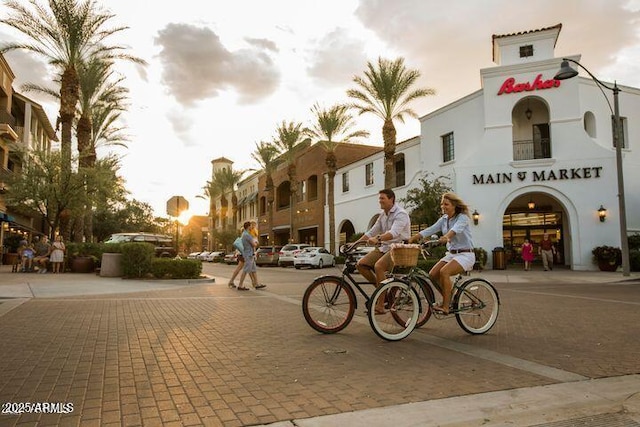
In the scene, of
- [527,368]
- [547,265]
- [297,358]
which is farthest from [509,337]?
[547,265]

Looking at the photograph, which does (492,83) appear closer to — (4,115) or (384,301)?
(384,301)

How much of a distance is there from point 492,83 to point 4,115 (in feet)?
101

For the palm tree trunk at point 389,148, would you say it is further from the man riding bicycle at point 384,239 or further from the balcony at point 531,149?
the man riding bicycle at point 384,239

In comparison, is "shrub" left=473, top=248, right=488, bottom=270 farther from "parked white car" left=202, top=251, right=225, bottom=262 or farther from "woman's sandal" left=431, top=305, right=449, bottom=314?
"parked white car" left=202, top=251, right=225, bottom=262

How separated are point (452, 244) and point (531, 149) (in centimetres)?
2092

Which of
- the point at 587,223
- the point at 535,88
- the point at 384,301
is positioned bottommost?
the point at 384,301

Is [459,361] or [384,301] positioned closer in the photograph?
[459,361]

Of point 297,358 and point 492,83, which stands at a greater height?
point 492,83

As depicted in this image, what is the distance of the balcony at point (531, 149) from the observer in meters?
24.0

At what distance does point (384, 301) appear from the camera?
5.88 metres

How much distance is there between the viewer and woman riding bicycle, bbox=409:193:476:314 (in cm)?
591

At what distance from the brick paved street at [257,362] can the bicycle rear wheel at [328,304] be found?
233mm

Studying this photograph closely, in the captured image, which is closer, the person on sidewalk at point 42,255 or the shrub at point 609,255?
the person on sidewalk at point 42,255

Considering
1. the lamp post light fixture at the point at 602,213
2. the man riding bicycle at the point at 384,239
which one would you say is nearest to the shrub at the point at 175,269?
the man riding bicycle at the point at 384,239
